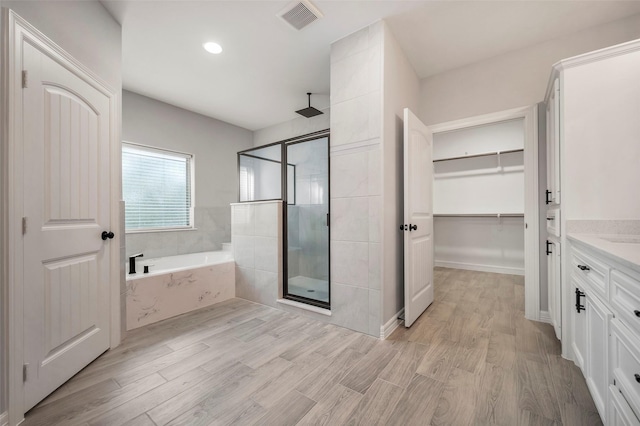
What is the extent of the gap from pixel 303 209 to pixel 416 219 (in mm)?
1181

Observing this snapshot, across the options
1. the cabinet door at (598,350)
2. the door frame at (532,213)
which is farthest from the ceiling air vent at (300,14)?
the cabinet door at (598,350)

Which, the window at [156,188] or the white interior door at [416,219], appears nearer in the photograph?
the white interior door at [416,219]

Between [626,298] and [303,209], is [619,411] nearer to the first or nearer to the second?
[626,298]

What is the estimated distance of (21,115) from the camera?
1334 millimetres

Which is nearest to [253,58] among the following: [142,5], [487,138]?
[142,5]

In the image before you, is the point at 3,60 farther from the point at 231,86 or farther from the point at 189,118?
the point at 189,118

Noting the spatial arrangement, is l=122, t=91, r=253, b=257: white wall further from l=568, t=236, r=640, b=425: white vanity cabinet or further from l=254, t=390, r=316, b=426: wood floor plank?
l=568, t=236, r=640, b=425: white vanity cabinet

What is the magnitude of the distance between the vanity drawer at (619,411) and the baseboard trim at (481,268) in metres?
3.65

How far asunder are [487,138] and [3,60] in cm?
539

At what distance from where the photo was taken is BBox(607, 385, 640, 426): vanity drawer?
90cm

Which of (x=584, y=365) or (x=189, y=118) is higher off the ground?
(x=189, y=118)

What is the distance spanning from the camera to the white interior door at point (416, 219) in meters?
2.32

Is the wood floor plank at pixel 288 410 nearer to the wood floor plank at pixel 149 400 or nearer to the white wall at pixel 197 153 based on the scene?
the wood floor plank at pixel 149 400

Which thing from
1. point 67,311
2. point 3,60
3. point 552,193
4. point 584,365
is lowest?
point 584,365
